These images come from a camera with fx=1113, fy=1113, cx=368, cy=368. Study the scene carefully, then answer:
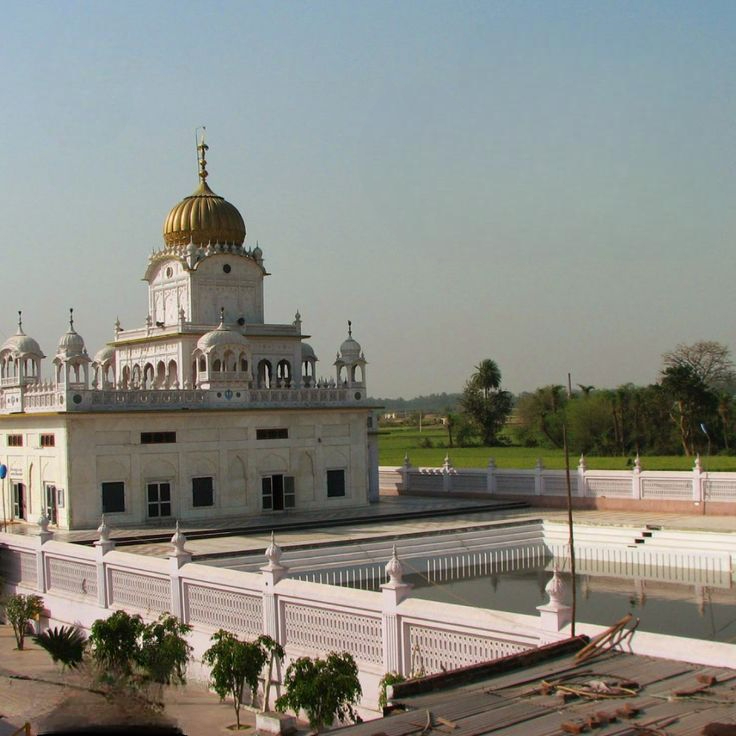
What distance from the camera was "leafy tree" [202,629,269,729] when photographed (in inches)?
545

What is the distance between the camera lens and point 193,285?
3111 cm

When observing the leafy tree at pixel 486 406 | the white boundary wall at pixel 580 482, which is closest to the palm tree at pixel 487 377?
the leafy tree at pixel 486 406

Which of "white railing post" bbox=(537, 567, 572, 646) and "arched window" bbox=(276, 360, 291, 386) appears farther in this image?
"arched window" bbox=(276, 360, 291, 386)

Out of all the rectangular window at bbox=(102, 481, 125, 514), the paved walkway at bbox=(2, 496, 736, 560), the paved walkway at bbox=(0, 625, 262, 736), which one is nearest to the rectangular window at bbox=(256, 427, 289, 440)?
the paved walkway at bbox=(2, 496, 736, 560)

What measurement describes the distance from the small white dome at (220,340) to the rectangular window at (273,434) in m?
2.30

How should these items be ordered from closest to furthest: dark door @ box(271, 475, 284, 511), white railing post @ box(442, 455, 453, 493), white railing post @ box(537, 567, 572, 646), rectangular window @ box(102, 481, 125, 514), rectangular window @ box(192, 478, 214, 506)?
white railing post @ box(537, 567, 572, 646), rectangular window @ box(102, 481, 125, 514), rectangular window @ box(192, 478, 214, 506), dark door @ box(271, 475, 284, 511), white railing post @ box(442, 455, 453, 493)

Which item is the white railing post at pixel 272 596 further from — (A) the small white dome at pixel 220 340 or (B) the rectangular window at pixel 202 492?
(A) the small white dome at pixel 220 340

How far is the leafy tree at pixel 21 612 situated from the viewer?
19422mm

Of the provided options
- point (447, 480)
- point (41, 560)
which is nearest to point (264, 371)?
Answer: point (447, 480)

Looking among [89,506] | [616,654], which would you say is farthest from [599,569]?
[616,654]

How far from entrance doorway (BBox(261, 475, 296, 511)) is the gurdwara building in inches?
1.1

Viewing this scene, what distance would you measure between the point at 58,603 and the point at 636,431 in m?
41.1

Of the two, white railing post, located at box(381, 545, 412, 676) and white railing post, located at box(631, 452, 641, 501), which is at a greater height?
white railing post, located at box(631, 452, 641, 501)

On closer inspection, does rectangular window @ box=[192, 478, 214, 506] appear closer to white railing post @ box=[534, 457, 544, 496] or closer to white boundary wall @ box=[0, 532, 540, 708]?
white boundary wall @ box=[0, 532, 540, 708]
